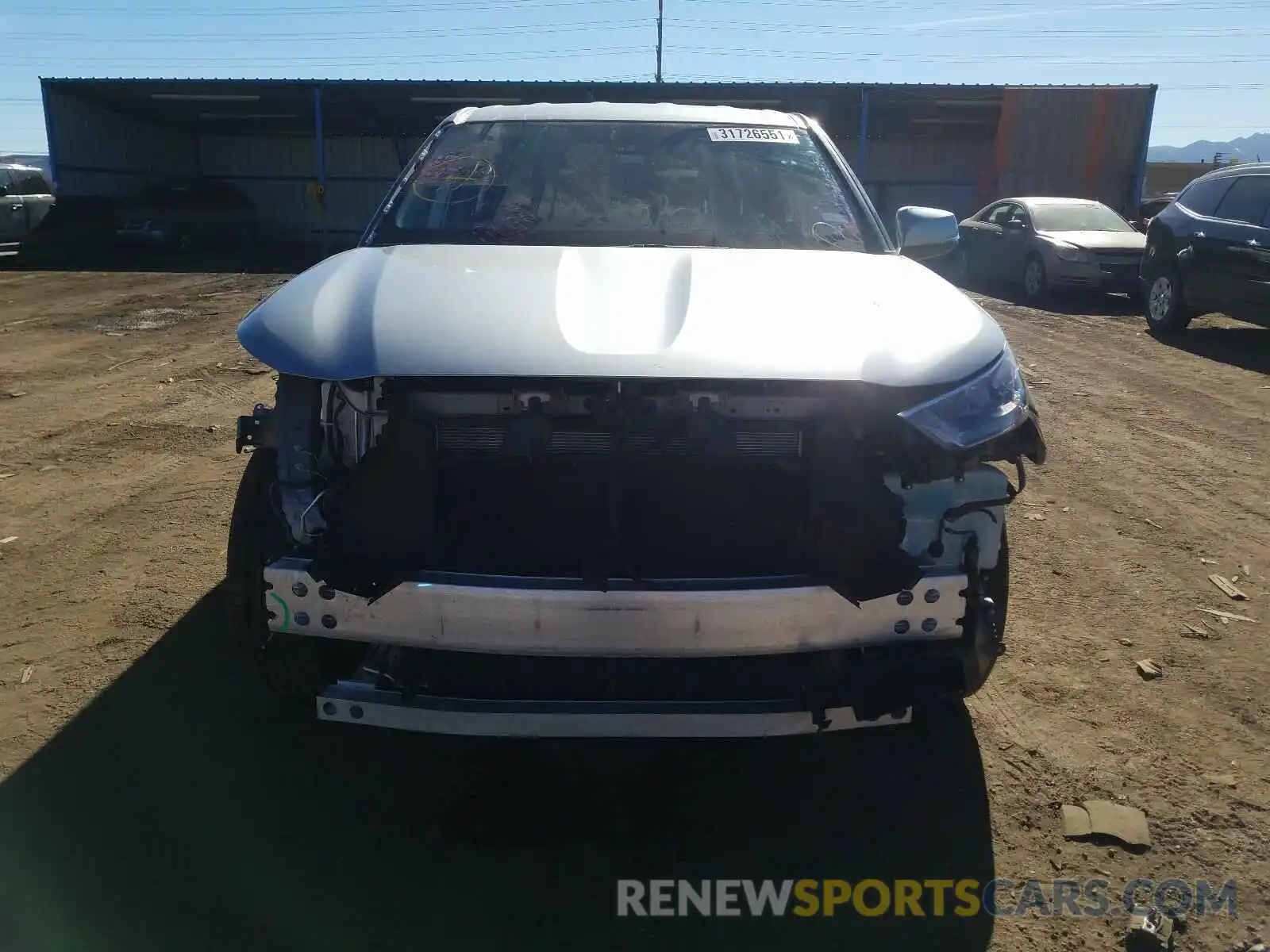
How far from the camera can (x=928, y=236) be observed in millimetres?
3875

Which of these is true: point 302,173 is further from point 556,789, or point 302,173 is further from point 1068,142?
point 556,789

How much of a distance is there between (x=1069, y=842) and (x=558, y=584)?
1.51m

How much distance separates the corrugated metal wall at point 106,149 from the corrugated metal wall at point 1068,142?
792 inches

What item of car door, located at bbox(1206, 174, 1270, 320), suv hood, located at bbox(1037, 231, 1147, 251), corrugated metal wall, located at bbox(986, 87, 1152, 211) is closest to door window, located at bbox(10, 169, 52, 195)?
suv hood, located at bbox(1037, 231, 1147, 251)

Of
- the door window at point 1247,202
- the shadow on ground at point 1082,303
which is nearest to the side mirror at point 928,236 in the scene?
the door window at point 1247,202

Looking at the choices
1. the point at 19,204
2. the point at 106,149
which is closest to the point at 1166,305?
the point at 19,204

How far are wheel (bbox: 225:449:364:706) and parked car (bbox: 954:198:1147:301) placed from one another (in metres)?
12.5

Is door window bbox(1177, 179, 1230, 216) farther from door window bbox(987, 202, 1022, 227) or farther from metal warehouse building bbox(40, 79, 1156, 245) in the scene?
metal warehouse building bbox(40, 79, 1156, 245)

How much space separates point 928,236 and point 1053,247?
10424mm

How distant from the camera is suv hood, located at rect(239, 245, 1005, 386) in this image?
235 centimetres

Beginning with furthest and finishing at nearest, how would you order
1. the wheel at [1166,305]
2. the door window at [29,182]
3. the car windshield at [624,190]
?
the door window at [29,182]
the wheel at [1166,305]
the car windshield at [624,190]

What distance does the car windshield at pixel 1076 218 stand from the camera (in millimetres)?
13672

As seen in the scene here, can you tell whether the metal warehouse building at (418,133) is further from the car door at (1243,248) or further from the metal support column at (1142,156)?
the car door at (1243,248)

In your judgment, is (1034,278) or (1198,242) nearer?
(1198,242)
